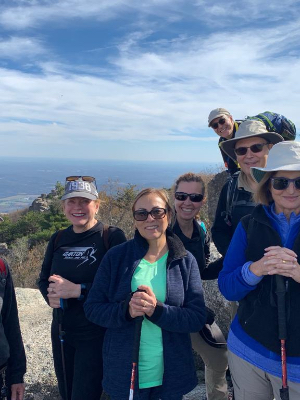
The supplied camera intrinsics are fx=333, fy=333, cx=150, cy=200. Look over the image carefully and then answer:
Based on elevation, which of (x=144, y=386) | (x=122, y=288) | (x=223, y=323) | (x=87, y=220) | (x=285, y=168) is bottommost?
(x=223, y=323)

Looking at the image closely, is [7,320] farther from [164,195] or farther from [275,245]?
[275,245]

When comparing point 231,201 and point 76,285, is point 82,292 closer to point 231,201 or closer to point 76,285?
point 76,285

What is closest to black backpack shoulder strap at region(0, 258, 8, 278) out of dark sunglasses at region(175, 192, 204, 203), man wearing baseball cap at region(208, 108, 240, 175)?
dark sunglasses at region(175, 192, 204, 203)

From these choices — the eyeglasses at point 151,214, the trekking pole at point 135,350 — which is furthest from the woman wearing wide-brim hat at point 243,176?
the trekking pole at point 135,350

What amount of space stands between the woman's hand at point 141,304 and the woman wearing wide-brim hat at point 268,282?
0.57 m

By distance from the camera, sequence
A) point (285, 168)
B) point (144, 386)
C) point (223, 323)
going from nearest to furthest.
→ point (285, 168) < point (144, 386) < point (223, 323)

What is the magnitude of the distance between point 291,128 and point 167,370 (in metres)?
2.90

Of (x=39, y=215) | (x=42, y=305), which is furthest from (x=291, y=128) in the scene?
(x=39, y=215)

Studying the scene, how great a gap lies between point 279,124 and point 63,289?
9.49 feet

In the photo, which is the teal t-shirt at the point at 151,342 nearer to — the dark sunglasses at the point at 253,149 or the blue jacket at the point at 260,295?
the blue jacket at the point at 260,295

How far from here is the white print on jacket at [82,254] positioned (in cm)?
313

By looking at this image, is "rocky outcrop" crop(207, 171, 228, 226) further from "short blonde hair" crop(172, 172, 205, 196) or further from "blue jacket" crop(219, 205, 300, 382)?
"blue jacket" crop(219, 205, 300, 382)

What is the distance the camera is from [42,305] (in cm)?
776

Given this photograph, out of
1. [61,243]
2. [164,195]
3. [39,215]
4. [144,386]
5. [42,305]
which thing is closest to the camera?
[144,386]
